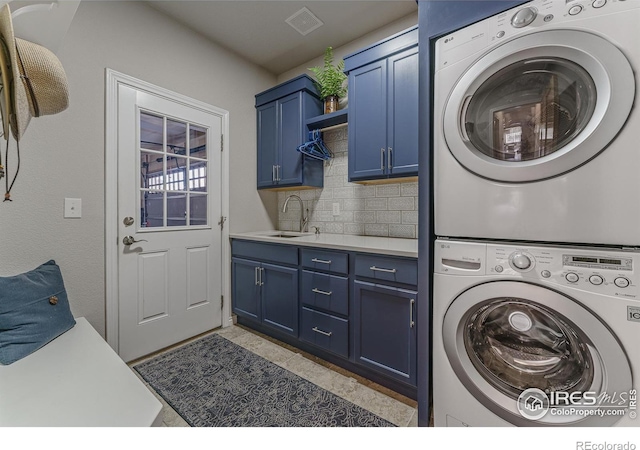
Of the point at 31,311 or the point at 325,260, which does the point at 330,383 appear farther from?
the point at 31,311

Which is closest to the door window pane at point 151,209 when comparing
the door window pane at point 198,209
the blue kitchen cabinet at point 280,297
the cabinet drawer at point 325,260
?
the door window pane at point 198,209

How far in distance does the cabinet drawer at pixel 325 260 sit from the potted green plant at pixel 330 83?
1316 mm

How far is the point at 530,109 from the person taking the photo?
1.02m

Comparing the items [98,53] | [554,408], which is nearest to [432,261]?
[554,408]

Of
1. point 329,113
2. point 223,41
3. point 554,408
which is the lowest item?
point 554,408

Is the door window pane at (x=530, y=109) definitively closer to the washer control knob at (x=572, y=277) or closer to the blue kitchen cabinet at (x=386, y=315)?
the washer control knob at (x=572, y=277)

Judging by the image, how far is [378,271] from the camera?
1.60 m

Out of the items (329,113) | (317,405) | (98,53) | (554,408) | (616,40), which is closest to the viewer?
(616,40)

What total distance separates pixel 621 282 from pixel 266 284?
202 cm

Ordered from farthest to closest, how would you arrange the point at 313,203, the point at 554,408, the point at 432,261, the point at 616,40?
1. the point at 313,203
2. the point at 432,261
3. the point at 554,408
4. the point at 616,40

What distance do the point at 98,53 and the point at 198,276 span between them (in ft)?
5.80

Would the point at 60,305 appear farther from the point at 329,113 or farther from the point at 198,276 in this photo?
the point at 329,113

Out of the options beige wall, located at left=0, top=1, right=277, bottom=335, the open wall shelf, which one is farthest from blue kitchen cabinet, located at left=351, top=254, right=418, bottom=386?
beige wall, located at left=0, top=1, right=277, bottom=335

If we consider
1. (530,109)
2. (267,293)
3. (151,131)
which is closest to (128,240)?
(151,131)
